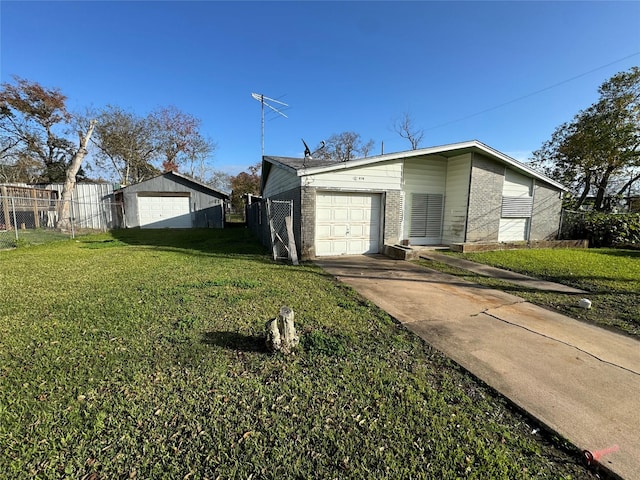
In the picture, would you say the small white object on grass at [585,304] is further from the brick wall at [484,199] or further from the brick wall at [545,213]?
the brick wall at [545,213]

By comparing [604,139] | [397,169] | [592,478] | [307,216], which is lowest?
[592,478]

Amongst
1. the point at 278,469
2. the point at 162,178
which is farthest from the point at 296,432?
the point at 162,178

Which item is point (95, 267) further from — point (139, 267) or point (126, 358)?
point (126, 358)

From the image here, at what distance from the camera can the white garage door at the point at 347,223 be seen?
27.7 feet

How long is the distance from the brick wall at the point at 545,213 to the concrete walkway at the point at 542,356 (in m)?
7.60

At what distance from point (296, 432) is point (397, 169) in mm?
8170

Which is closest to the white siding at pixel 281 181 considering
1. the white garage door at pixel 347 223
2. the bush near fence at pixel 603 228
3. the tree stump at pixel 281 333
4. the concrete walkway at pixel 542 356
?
the white garage door at pixel 347 223

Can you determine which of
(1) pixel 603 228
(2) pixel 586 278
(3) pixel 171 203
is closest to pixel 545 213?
(1) pixel 603 228

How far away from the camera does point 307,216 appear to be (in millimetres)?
7973

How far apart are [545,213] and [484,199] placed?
3.32 m

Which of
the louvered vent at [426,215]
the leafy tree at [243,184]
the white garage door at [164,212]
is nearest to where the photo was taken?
the louvered vent at [426,215]

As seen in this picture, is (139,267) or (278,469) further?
(139,267)

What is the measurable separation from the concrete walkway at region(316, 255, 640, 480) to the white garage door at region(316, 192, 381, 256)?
3.16m

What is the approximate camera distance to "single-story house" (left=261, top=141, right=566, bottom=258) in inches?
324
